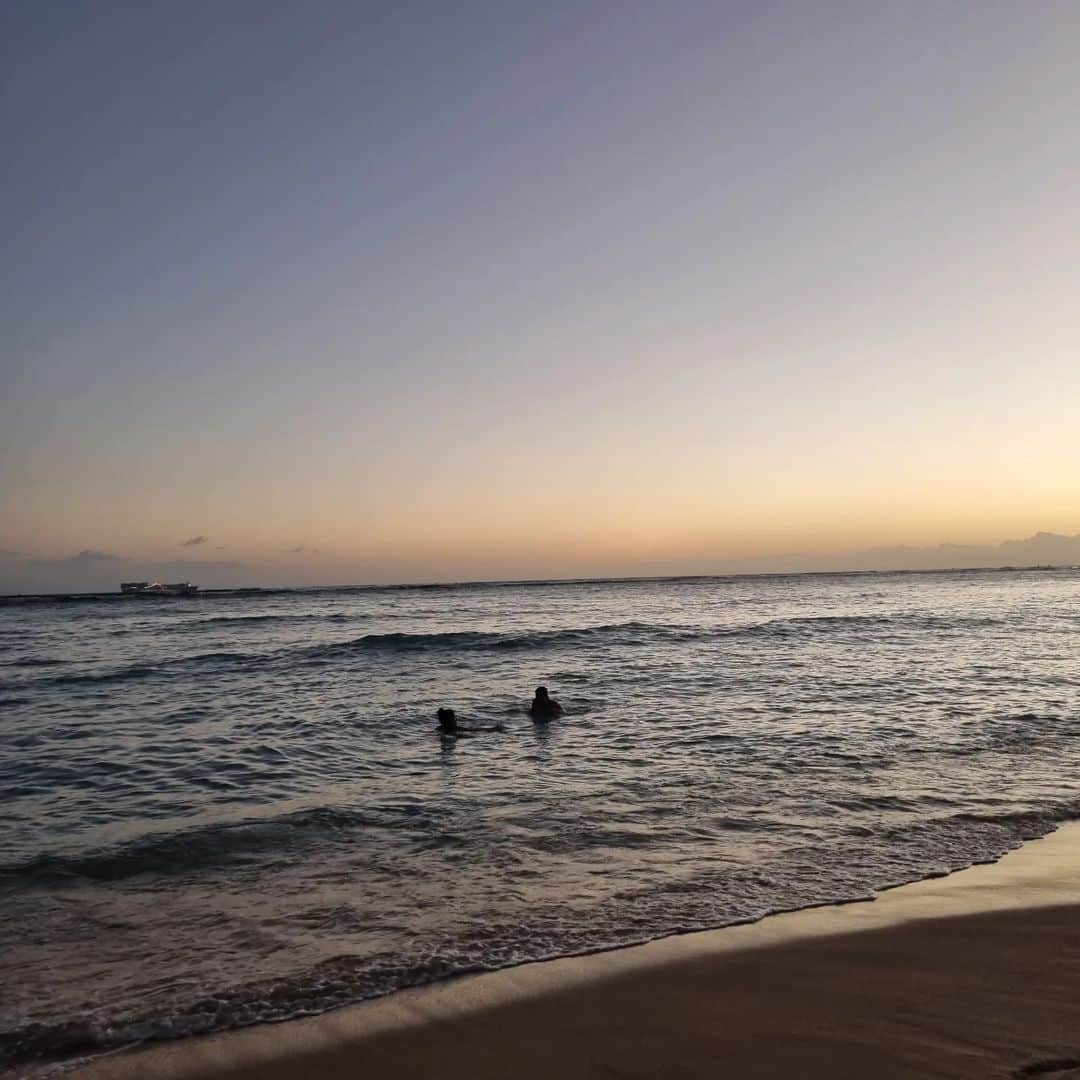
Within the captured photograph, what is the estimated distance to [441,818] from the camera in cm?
946

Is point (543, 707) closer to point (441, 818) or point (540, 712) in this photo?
point (540, 712)

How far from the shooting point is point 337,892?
7.22m

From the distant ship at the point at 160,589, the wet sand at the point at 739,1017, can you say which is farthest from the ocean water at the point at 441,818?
the distant ship at the point at 160,589

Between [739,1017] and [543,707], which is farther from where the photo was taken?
[543,707]

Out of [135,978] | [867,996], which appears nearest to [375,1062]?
[135,978]

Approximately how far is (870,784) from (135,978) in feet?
28.1

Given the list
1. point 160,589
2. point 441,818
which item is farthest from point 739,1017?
point 160,589

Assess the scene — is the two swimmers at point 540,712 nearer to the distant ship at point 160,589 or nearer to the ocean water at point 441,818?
the ocean water at point 441,818

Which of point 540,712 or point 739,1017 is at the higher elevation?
point 739,1017

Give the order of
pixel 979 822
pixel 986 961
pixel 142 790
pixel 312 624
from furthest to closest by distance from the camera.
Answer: pixel 312 624
pixel 142 790
pixel 979 822
pixel 986 961

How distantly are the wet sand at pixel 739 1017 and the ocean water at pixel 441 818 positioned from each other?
1.17 feet

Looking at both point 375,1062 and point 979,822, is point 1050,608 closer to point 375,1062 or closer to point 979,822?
point 979,822

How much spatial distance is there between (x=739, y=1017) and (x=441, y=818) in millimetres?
5341

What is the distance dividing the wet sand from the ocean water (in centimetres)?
36
